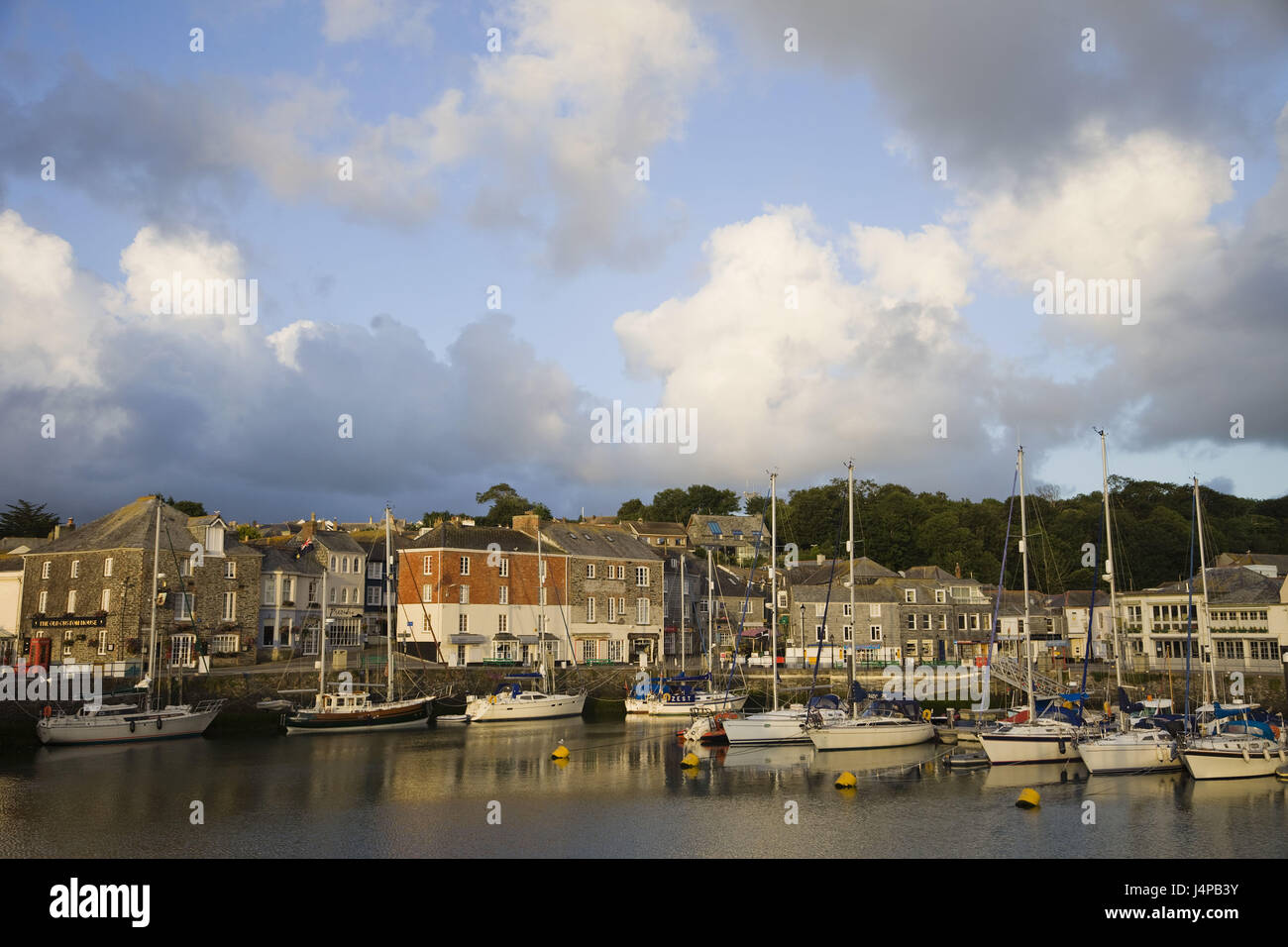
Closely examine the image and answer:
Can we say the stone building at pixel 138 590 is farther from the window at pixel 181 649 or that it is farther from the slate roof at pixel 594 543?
the slate roof at pixel 594 543

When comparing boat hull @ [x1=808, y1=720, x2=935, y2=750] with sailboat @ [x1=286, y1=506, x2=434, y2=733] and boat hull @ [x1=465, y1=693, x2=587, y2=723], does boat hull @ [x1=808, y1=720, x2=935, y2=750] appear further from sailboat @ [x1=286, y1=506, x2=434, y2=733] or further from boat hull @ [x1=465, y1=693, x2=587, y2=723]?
sailboat @ [x1=286, y1=506, x2=434, y2=733]

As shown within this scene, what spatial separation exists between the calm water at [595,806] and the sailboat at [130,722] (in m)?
1.43

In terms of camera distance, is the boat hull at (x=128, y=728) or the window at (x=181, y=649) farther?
the window at (x=181, y=649)

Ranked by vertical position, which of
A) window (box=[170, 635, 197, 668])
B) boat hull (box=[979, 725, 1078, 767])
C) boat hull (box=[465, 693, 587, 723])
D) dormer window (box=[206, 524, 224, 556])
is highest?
dormer window (box=[206, 524, 224, 556])

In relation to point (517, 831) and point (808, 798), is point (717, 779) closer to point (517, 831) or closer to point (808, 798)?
point (808, 798)

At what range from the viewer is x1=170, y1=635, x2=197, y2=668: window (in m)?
62.2

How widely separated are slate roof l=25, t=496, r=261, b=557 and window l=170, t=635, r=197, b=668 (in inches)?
217

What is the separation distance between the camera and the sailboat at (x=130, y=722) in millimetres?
46781

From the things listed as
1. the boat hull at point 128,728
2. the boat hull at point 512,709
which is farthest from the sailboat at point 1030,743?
the boat hull at point 128,728

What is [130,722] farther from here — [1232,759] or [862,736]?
[1232,759]

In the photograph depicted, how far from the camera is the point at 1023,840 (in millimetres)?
26594

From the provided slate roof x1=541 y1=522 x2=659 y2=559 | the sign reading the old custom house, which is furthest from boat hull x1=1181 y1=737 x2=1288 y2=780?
the sign reading the old custom house

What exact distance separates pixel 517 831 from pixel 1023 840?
1355 cm
